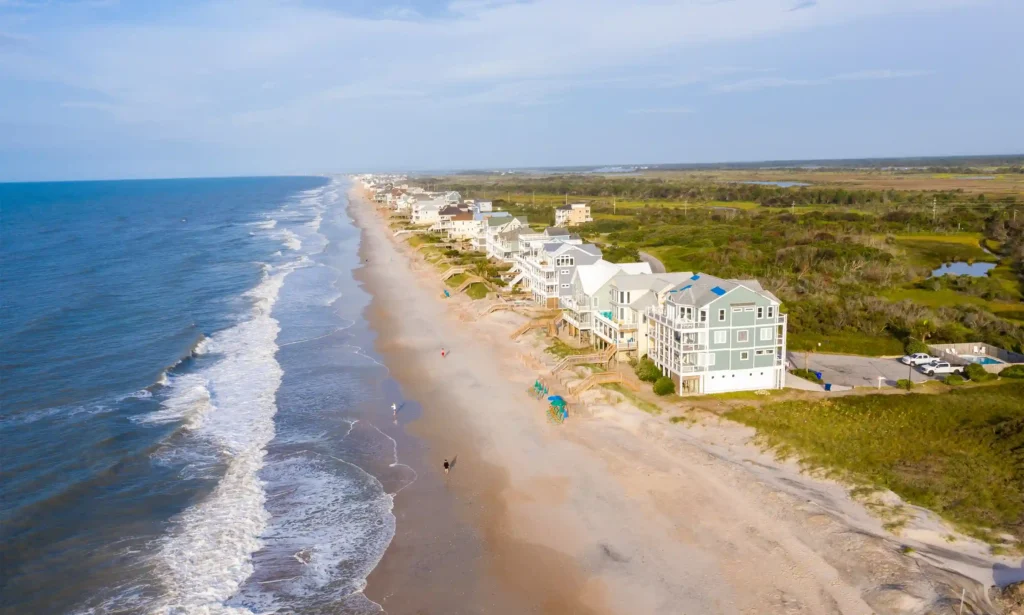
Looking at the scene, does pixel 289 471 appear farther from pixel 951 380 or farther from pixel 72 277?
pixel 72 277

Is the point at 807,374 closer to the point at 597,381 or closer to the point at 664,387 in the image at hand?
the point at 664,387

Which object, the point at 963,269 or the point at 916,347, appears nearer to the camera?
the point at 916,347

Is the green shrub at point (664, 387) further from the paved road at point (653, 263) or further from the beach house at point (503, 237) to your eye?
the beach house at point (503, 237)

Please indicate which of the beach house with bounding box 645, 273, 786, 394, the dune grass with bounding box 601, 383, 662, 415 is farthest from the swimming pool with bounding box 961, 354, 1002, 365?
the dune grass with bounding box 601, 383, 662, 415

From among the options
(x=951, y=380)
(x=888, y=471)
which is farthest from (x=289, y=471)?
(x=951, y=380)

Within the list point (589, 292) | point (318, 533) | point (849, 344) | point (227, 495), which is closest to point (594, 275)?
point (589, 292)

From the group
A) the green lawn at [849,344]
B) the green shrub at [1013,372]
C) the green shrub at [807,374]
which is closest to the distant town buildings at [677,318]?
the green shrub at [807,374]

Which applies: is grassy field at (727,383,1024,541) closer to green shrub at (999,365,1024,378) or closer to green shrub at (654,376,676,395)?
green shrub at (999,365,1024,378)
